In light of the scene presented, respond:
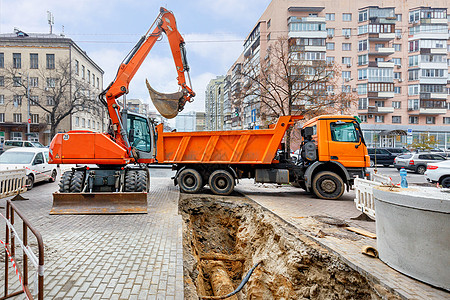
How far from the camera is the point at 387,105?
47031mm

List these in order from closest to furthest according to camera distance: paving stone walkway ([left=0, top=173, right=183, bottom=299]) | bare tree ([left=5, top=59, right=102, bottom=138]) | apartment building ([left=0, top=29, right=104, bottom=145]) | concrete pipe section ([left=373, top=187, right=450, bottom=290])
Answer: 1. concrete pipe section ([left=373, top=187, right=450, bottom=290])
2. paving stone walkway ([left=0, top=173, right=183, bottom=299])
3. bare tree ([left=5, top=59, right=102, bottom=138])
4. apartment building ([left=0, top=29, right=104, bottom=145])

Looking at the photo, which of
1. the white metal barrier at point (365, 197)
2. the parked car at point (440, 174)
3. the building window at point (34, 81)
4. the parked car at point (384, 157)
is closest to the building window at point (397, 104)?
the parked car at point (384, 157)

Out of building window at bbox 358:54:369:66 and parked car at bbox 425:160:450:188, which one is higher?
building window at bbox 358:54:369:66

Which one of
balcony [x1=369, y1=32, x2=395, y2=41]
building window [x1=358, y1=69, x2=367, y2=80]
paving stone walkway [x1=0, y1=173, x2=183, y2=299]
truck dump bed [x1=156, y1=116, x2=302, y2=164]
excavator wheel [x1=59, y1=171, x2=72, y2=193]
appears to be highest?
balcony [x1=369, y1=32, x2=395, y2=41]

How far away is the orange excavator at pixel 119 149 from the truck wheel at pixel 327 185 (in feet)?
18.8

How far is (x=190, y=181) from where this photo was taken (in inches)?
412

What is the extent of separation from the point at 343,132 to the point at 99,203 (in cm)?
838

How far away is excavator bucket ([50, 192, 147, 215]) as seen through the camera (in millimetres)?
7379

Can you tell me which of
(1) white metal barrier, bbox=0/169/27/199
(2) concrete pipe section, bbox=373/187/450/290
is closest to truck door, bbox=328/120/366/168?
(2) concrete pipe section, bbox=373/187/450/290

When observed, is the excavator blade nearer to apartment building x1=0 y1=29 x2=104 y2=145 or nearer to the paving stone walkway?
the paving stone walkway

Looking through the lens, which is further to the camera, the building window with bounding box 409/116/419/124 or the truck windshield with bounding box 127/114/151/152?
the building window with bounding box 409/116/419/124

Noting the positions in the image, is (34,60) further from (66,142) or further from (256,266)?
(256,266)

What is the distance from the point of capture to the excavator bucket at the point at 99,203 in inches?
291

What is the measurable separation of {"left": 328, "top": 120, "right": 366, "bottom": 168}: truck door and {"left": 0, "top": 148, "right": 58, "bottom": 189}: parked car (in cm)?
1245
